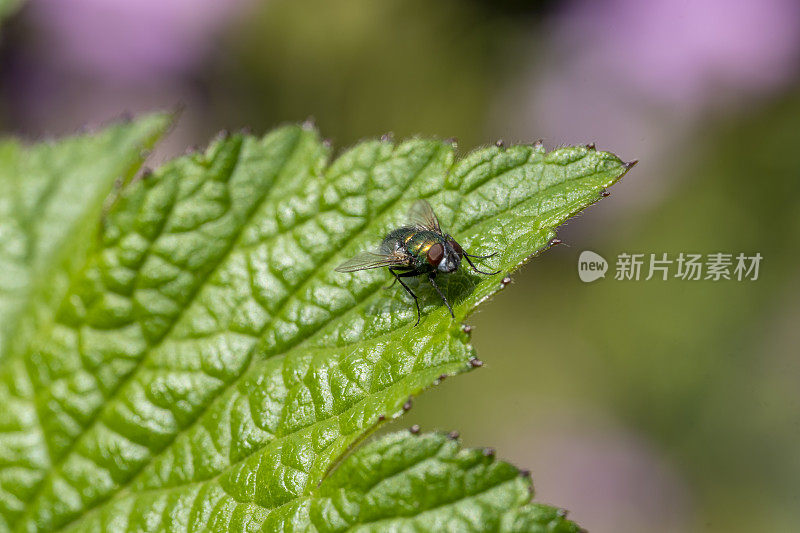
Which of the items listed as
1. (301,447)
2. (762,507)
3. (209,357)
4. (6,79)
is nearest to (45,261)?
(209,357)

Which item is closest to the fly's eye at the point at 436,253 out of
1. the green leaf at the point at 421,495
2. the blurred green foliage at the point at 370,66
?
the green leaf at the point at 421,495

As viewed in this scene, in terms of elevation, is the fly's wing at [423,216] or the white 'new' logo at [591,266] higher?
the white 'new' logo at [591,266]

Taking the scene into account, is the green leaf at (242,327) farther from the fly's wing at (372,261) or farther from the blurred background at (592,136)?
the blurred background at (592,136)

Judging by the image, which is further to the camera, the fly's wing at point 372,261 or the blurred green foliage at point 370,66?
the blurred green foliage at point 370,66

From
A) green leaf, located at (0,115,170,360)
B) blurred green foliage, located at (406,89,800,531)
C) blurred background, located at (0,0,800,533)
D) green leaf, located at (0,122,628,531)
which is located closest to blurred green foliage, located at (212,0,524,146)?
blurred background, located at (0,0,800,533)

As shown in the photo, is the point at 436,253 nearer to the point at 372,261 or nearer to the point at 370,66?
the point at 372,261

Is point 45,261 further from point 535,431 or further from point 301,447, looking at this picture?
point 535,431
